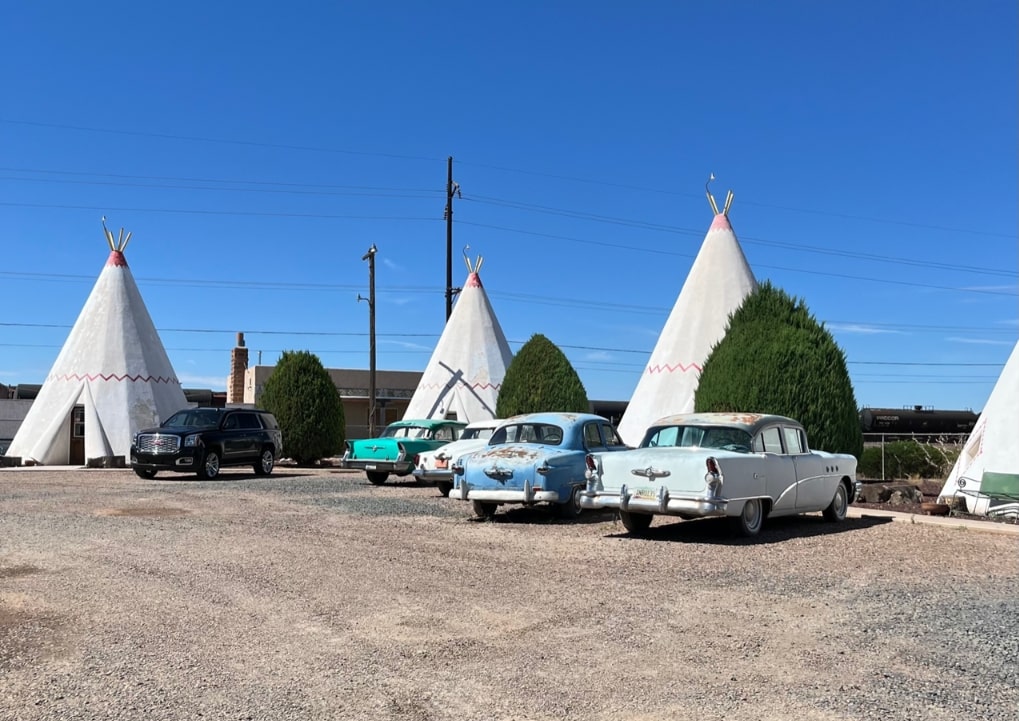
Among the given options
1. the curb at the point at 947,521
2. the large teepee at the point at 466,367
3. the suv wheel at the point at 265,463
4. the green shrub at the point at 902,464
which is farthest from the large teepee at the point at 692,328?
the curb at the point at 947,521

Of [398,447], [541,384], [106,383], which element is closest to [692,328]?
[541,384]

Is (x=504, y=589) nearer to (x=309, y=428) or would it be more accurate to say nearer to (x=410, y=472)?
(x=410, y=472)

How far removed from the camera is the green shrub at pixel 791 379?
14.9m

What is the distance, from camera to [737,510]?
902 centimetres

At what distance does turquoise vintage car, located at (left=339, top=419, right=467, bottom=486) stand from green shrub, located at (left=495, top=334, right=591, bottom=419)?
402 cm

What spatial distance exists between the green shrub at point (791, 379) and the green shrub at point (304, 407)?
1238 centimetres

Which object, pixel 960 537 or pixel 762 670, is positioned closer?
pixel 762 670

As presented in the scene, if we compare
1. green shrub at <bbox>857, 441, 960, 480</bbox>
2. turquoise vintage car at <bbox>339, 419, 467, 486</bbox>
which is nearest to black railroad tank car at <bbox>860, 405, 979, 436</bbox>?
green shrub at <bbox>857, 441, 960, 480</bbox>

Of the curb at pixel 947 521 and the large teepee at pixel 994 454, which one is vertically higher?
the large teepee at pixel 994 454

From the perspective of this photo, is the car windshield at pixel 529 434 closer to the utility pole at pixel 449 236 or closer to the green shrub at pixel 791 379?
the green shrub at pixel 791 379

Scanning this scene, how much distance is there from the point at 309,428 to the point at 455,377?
461 cm

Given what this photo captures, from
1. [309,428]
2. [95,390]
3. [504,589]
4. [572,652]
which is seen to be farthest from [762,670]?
[95,390]

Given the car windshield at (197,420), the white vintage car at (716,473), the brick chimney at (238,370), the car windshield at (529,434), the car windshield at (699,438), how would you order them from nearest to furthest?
the white vintage car at (716,473) → the car windshield at (699,438) → the car windshield at (529,434) → the car windshield at (197,420) → the brick chimney at (238,370)

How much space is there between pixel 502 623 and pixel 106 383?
22169 millimetres
